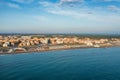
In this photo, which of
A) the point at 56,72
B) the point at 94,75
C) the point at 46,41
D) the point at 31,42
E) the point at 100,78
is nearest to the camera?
the point at 100,78

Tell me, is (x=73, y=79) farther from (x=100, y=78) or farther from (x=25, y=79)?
(x=25, y=79)

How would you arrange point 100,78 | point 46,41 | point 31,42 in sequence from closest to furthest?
1. point 100,78
2. point 31,42
3. point 46,41

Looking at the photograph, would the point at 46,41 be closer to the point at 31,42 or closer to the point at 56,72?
the point at 31,42

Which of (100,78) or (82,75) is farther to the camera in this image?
(82,75)

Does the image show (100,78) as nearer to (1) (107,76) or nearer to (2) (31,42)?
(1) (107,76)

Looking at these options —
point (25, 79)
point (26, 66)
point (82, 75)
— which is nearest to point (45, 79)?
point (25, 79)

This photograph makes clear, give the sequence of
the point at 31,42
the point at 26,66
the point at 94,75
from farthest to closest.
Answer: the point at 31,42 → the point at 26,66 → the point at 94,75

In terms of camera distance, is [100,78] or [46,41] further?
[46,41]

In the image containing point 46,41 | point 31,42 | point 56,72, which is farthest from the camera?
point 46,41

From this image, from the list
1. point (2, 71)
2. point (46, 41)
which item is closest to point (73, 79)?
point (2, 71)
